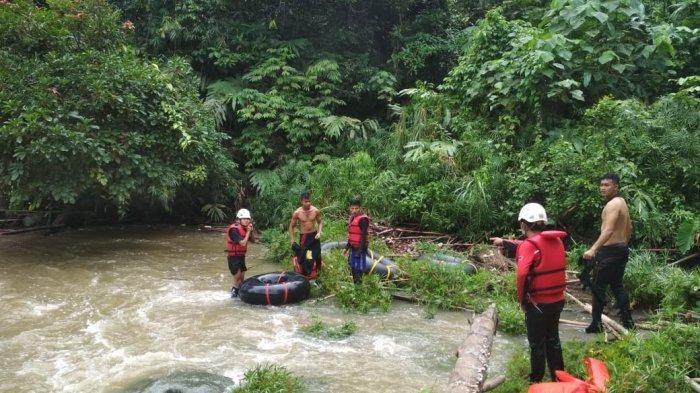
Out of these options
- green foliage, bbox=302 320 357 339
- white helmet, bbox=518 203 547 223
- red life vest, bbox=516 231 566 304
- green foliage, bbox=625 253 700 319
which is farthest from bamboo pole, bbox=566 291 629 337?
green foliage, bbox=302 320 357 339

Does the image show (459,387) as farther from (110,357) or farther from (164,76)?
(164,76)

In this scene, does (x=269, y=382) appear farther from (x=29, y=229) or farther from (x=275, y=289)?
(x=29, y=229)

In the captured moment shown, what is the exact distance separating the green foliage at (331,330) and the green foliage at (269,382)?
1.30 meters

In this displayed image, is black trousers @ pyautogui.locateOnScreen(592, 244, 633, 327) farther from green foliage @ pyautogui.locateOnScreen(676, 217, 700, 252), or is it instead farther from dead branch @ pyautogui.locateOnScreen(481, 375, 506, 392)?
green foliage @ pyautogui.locateOnScreen(676, 217, 700, 252)

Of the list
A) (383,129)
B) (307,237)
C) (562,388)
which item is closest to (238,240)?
(307,237)

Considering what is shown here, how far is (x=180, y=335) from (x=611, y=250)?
5103 millimetres

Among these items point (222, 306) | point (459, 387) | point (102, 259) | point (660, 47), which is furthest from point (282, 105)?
point (459, 387)

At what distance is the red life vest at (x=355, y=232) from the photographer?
26.0ft

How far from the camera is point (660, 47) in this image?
10633 millimetres

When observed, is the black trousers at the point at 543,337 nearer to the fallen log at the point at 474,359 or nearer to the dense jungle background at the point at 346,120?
the fallen log at the point at 474,359

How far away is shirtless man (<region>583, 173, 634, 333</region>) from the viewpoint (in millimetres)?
5734

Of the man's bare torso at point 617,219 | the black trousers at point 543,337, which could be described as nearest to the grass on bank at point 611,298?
the black trousers at point 543,337

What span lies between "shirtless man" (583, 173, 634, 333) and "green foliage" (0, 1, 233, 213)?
849 centimetres

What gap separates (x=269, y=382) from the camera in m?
5.06
